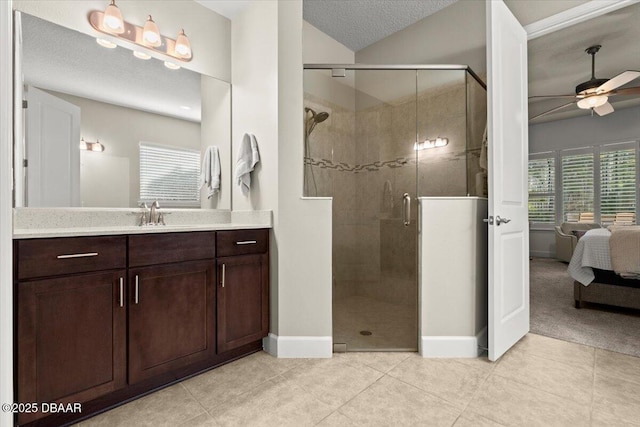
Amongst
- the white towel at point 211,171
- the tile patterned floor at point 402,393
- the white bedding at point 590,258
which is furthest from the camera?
the white bedding at point 590,258

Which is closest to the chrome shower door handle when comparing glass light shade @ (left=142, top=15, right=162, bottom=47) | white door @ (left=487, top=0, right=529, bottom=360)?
white door @ (left=487, top=0, right=529, bottom=360)

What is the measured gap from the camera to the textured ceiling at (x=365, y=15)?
299 cm

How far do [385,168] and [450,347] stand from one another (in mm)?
1444

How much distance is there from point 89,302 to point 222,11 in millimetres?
2389

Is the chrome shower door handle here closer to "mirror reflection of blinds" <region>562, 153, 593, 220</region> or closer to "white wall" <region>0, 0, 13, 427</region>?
"white wall" <region>0, 0, 13, 427</region>

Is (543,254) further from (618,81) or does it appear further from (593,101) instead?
(618,81)

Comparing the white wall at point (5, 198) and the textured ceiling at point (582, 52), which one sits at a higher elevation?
the textured ceiling at point (582, 52)

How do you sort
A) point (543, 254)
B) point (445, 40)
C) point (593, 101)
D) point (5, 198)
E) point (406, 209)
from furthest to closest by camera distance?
point (543, 254), point (593, 101), point (445, 40), point (406, 209), point (5, 198)

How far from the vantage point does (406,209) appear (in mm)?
2512

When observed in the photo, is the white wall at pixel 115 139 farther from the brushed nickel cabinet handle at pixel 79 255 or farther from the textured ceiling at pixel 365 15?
the textured ceiling at pixel 365 15

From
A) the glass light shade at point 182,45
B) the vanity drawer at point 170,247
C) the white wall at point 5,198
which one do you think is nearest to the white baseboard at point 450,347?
the vanity drawer at point 170,247

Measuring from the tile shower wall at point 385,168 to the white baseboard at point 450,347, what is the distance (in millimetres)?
402

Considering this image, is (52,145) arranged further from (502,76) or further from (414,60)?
(414,60)

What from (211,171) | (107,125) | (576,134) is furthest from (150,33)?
(576,134)
